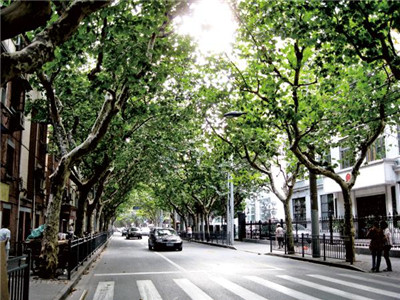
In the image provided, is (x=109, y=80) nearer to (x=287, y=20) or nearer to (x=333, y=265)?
(x=287, y=20)

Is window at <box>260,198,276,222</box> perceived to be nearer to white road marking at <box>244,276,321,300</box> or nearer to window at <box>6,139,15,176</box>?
window at <box>6,139,15,176</box>

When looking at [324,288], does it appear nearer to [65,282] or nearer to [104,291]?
[104,291]

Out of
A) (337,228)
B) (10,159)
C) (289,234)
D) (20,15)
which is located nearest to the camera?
(20,15)

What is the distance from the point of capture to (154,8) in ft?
30.7

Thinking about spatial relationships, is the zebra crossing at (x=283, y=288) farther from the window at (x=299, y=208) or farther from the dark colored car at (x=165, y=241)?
the window at (x=299, y=208)

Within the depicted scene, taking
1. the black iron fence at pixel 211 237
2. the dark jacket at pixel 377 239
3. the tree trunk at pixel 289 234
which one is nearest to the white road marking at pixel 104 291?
the dark jacket at pixel 377 239

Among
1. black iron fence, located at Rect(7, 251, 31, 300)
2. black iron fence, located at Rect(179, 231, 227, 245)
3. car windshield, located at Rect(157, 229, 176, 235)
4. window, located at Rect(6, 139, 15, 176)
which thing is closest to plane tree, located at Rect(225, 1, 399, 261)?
Result: black iron fence, located at Rect(7, 251, 31, 300)

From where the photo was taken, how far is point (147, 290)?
996 centimetres

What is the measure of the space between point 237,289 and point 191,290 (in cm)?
114

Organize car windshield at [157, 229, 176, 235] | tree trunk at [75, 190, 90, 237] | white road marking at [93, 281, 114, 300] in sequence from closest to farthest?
white road marking at [93, 281, 114, 300]
tree trunk at [75, 190, 90, 237]
car windshield at [157, 229, 176, 235]

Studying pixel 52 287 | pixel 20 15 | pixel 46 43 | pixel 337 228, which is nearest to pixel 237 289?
pixel 52 287

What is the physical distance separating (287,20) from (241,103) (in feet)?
19.4

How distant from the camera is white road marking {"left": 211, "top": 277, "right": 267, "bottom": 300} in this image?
898 centimetres

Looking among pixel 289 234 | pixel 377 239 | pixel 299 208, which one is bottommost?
pixel 289 234
